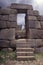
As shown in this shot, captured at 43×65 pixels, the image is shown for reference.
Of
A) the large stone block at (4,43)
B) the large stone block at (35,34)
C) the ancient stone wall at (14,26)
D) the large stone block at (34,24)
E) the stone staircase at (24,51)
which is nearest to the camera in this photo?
the stone staircase at (24,51)

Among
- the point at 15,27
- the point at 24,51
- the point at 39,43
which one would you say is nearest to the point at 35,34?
the point at 39,43

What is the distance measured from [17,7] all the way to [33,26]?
1728 mm

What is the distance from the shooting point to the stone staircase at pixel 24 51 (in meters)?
7.99

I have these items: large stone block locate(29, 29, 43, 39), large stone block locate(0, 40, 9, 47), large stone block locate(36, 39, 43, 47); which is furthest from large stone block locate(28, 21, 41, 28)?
large stone block locate(0, 40, 9, 47)

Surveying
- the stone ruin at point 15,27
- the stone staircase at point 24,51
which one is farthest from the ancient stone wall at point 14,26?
the stone staircase at point 24,51

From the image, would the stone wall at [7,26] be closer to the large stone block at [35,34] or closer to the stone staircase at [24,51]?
the stone staircase at [24,51]

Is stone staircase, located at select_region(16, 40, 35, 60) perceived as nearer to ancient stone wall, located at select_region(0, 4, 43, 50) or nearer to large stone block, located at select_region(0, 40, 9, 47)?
ancient stone wall, located at select_region(0, 4, 43, 50)

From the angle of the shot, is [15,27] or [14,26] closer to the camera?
[14,26]

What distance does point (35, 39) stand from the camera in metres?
10.2

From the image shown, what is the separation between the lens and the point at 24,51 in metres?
8.78

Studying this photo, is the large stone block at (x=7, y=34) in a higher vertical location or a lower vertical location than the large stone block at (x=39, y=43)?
higher

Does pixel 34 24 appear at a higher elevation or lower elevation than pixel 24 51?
higher

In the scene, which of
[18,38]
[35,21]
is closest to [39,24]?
[35,21]

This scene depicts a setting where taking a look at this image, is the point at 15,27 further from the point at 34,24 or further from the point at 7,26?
the point at 34,24
